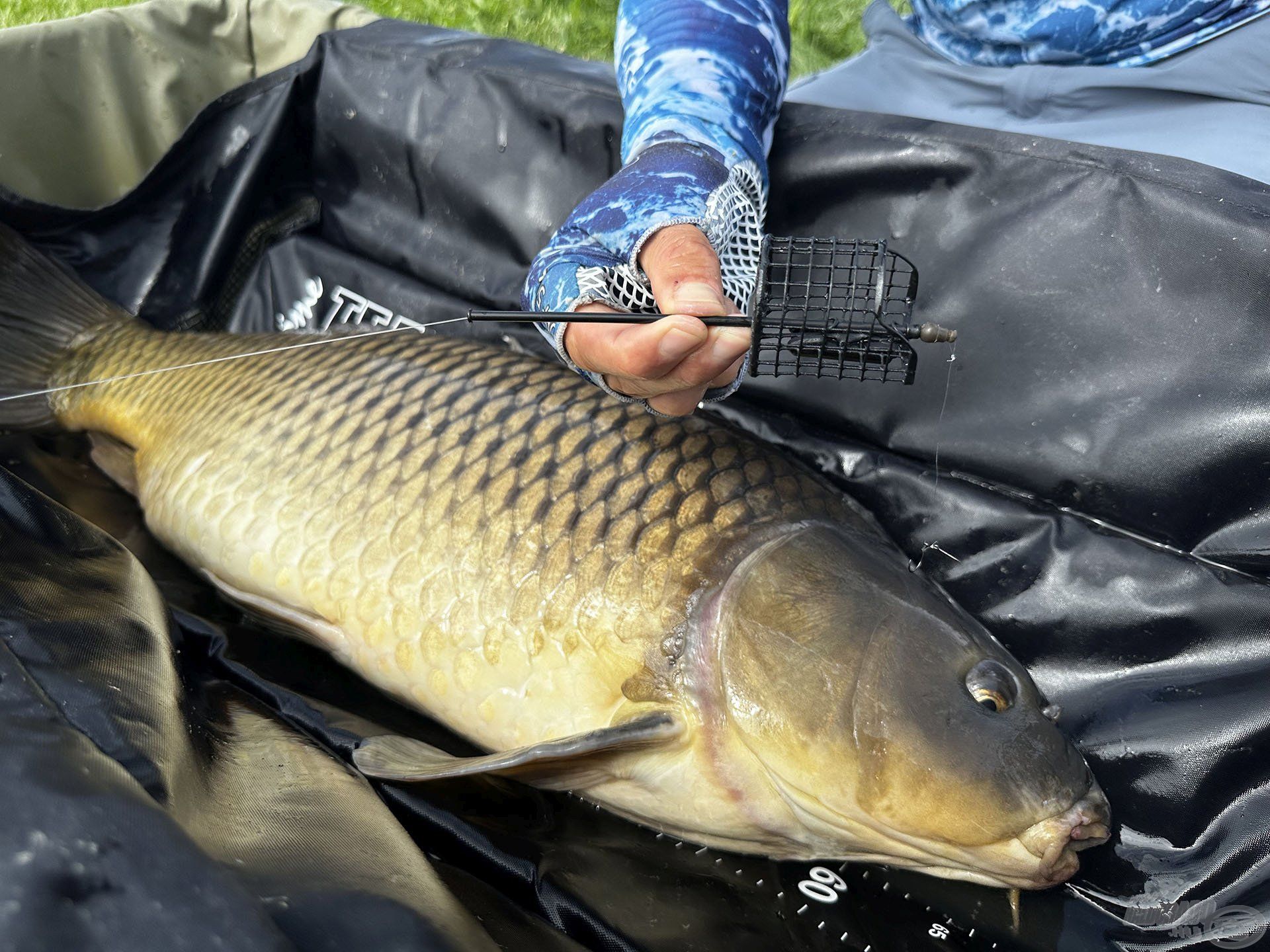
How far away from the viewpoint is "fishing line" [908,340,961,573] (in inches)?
56.6

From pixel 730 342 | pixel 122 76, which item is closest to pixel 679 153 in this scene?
pixel 730 342

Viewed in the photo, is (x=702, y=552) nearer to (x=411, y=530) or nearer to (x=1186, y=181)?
(x=411, y=530)

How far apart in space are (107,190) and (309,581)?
1.31 metres

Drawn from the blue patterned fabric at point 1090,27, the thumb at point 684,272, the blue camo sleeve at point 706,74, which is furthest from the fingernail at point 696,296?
the blue patterned fabric at point 1090,27

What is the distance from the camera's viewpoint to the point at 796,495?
1.32m

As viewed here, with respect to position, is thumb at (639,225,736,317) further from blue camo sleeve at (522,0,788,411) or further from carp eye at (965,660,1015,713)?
carp eye at (965,660,1015,713)

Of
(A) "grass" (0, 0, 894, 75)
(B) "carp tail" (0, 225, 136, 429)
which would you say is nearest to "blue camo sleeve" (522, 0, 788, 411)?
(B) "carp tail" (0, 225, 136, 429)

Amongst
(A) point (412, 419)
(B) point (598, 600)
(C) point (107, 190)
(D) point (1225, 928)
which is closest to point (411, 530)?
(A) point (412, 419)

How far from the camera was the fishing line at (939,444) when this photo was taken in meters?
1.44

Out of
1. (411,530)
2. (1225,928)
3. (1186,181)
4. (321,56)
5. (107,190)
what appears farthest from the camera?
(107,190)

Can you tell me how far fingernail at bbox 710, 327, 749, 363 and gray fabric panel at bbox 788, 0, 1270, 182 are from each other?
656mm

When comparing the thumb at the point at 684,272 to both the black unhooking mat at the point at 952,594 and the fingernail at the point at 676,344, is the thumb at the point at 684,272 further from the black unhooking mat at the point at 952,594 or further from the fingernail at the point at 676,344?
the black unhooking mat at the point at 952,594

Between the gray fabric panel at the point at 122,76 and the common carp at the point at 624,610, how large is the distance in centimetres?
90

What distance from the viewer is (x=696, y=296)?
1.12m
